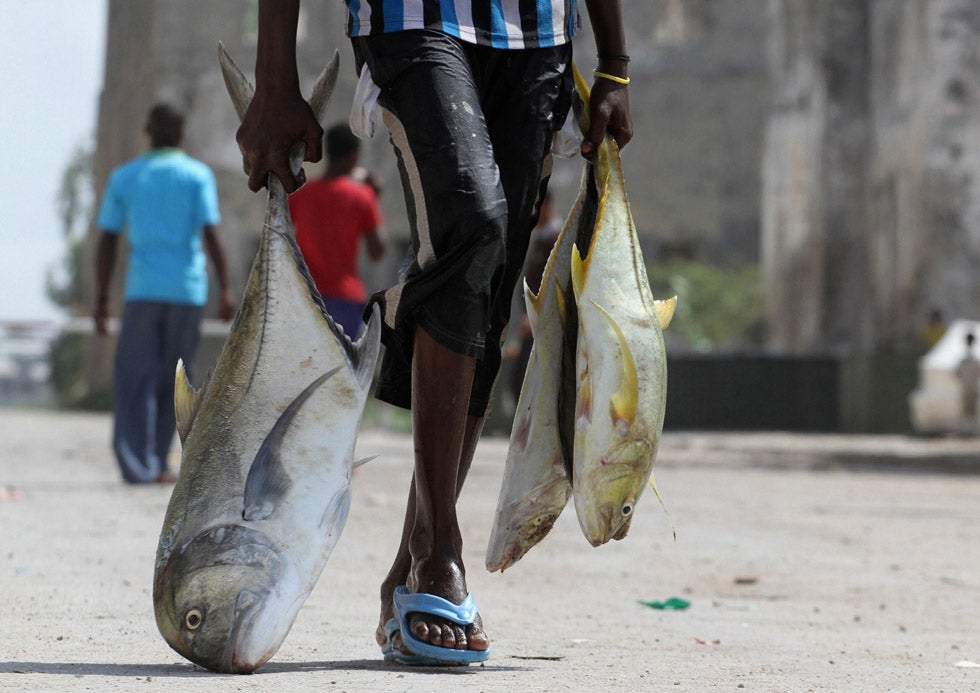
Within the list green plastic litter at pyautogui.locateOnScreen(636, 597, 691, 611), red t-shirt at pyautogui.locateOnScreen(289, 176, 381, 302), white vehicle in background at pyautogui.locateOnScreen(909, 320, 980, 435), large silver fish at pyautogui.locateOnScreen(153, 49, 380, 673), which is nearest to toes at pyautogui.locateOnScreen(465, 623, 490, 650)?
large silver fish at pyautogui.locateOnScreen(153, 49, 380, 673)

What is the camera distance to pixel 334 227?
894 cm

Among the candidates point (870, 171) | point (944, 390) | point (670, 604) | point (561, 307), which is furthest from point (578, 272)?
point (870, 171)

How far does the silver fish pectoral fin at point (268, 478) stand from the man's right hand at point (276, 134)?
477 millimetres

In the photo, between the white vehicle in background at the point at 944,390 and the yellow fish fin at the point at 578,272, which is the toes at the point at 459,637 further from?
the white vehicle in background at the point at 944,390

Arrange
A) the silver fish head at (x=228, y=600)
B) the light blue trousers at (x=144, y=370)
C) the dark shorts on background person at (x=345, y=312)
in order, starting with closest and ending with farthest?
1. the silver fish head at (x=228, y=600)
2. the light blue trousers at (x=144, y=370)
3. the dark shorts on background person at (x=345, y=312)

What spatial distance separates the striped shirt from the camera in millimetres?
3504

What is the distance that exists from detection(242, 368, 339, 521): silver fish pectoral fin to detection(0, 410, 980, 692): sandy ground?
0.94ft

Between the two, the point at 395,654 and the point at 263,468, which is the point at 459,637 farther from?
the point at 263,468

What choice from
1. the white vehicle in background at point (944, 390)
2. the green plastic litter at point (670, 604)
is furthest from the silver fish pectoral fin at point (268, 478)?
the white vehicle in background at point (944, 390)

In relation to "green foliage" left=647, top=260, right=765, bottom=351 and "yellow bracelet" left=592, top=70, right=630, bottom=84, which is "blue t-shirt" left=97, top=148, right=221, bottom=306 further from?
"green foliage" left=647, top=260, right=765, bottom=351

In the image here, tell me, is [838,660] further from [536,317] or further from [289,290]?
[289,290]

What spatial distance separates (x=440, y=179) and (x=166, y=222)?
524cm

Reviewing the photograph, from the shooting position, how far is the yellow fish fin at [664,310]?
3.64 m

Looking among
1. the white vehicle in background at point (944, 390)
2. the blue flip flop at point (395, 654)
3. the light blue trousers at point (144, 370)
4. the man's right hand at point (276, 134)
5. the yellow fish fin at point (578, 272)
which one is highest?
the man's right hand at point (276, 134)
